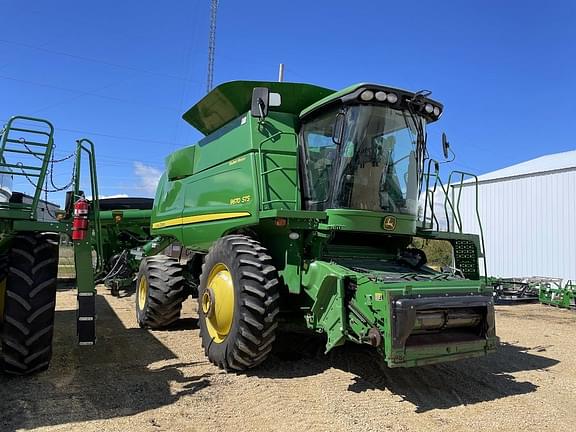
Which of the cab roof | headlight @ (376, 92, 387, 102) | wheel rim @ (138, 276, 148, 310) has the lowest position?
wheel rim @ (138, 276, 148, 310)

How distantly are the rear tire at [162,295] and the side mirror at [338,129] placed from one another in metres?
3.56

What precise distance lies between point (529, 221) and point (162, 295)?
12327 mm

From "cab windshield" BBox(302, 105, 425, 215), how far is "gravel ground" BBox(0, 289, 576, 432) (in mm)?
1836

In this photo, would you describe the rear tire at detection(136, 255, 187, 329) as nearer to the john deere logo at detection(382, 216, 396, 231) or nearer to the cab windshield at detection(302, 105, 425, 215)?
the cab windshield at detection(302, 105, 425, 215)

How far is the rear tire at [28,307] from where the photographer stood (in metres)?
4.41

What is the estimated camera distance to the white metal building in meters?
14.4

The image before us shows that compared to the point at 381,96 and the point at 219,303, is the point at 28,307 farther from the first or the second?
the point at 381,96

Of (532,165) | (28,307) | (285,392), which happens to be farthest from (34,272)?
(532,165)

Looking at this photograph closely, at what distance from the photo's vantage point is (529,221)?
15.5m

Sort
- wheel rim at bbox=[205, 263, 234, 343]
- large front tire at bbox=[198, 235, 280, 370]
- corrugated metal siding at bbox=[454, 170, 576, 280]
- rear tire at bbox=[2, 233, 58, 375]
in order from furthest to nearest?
corrugated metal siding at bbox=[454, 170, 576, 280] < wheel rim at bbox=[205, 263, 234, 343] < large front tire at bbox=[198, 235, 280, 370] < rear tire at bbox=[2, 233, 58, 375]

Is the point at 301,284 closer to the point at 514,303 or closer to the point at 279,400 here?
the point at 279,400

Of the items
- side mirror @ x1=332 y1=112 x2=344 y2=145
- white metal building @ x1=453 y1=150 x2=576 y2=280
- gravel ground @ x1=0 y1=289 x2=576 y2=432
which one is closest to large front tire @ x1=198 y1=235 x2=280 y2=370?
gravel ground @ x1=0 y1=289 x2=576 y2=432

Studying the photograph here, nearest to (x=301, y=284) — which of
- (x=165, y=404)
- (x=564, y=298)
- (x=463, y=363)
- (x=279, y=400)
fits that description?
(x=279, y=400)

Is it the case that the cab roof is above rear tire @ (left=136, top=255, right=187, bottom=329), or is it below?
above
